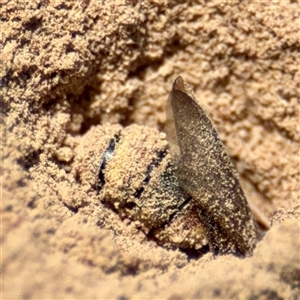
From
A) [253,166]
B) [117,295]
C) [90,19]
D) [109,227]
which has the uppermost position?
[90,19]

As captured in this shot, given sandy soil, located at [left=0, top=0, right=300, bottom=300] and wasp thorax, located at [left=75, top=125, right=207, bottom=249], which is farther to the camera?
wasp thorax, located at [left=75, top=125, right=207, bottom=249]

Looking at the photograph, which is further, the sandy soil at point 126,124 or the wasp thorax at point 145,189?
the wasp thorax at point 145,189

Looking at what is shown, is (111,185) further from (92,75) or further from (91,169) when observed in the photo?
(92,75)

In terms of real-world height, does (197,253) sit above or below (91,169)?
below

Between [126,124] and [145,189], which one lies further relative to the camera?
[126,124]

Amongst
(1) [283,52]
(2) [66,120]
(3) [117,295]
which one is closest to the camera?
(3) [117,295]

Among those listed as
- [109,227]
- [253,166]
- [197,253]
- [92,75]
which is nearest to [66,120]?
[92,75]

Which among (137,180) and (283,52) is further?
(283,52)

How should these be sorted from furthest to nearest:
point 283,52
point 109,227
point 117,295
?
point 283,52
point 109,227
point 117,295
